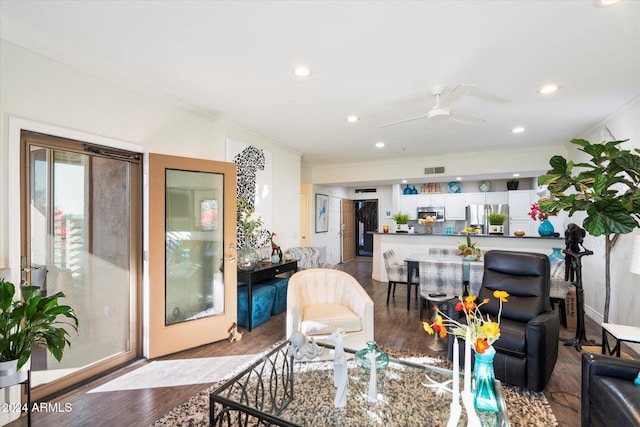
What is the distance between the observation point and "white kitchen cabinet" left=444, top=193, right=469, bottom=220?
7.64 meters

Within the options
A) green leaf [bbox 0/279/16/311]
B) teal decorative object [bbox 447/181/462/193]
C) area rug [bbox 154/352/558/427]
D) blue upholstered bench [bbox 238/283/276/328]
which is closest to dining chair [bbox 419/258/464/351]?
area rug [bbox 154/352/558/427]

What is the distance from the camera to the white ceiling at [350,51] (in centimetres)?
192

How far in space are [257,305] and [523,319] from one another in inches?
115

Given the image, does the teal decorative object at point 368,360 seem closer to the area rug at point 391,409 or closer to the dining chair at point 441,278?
the area rug at point 391,409

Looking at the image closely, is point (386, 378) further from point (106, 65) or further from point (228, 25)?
point (106, 65)

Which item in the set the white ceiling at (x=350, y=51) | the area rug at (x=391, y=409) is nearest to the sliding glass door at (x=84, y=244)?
the white ceiling at (x=350, y=51)

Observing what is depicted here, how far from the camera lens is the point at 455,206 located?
25.3 feet

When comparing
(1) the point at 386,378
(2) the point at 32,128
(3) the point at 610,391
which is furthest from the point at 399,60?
(2) the point at 32,128

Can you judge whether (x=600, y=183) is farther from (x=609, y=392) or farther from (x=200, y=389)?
(x=200, y=389)

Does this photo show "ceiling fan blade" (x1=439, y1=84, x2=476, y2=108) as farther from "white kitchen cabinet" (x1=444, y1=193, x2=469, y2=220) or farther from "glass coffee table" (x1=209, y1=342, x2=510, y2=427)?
"white kitchen cabinet" (x1=444, y1=193, x2=469, y2=220)

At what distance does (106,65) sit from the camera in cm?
259

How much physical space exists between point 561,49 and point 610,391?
233 centimetres

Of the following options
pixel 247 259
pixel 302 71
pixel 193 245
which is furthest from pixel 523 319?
pixel 193 245

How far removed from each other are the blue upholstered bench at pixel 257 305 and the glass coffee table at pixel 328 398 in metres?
1.73
